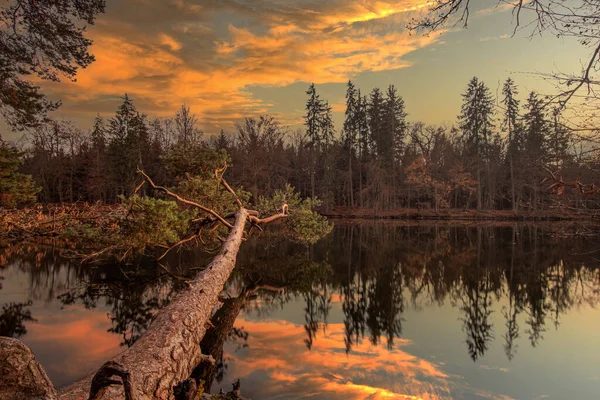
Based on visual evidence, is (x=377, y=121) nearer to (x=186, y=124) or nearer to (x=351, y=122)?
(x=351, y=122)

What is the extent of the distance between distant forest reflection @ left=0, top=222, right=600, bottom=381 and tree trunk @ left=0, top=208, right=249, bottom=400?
31.9 inches

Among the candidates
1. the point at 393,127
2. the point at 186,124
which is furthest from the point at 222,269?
the point at 393,127

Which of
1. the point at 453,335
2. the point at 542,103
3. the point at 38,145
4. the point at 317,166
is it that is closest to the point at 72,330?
the point at 453,335

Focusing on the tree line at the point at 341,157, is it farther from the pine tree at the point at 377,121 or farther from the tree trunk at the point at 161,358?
the tree trunk at the point at 161,358

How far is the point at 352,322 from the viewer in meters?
8.34

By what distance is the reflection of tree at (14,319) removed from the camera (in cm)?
726

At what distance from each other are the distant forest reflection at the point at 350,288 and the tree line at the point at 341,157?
2266 cm

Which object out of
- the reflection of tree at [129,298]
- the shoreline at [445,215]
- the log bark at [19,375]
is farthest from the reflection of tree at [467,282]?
the shoreline at [445,215]

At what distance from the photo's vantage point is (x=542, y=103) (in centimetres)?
338

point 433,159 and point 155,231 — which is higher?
point 433,159

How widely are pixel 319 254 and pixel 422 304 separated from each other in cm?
837

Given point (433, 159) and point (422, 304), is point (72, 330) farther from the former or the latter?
point (433, 159)

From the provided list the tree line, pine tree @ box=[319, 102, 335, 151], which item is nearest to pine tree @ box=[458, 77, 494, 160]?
the tree line

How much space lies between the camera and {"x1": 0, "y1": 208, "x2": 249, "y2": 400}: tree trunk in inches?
117
